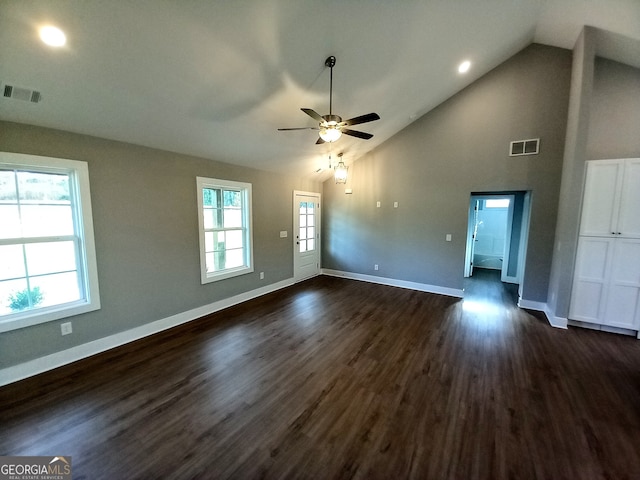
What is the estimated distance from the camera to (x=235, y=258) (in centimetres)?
460

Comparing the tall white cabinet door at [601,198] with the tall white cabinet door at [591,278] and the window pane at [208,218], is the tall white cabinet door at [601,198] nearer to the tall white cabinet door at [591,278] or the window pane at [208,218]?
the tall white cabinet door at [591,278]

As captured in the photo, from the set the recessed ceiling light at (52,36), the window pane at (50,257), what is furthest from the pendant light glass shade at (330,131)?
the window pane at (50,257)

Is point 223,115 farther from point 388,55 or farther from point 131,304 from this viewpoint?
point 131,304

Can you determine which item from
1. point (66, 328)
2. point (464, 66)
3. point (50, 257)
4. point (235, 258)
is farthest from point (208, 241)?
point (464, 66)

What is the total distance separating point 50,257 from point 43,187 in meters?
0.73

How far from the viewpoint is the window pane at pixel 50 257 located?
99.6 inches

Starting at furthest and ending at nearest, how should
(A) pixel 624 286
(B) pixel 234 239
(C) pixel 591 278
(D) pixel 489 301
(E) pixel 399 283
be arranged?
(E) pixel 399 283
(D) pixel 489 301
(B) pixel 234 239
(C) pixel 591 278
(A) pixel 624 286

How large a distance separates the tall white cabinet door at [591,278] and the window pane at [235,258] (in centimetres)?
532

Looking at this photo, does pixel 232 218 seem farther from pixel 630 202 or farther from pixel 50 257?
pixel 630 202

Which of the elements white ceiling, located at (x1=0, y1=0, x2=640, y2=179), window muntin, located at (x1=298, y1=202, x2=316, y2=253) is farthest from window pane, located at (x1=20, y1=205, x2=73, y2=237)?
window muntin, located at (x1=298, y1=202, x2=316, y2=253)

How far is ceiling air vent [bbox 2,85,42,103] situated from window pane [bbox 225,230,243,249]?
267 centimetres

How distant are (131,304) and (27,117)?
2155 mm

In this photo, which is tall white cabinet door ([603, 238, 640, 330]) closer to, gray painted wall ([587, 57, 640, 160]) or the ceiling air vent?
gray painted wall ([587, 57, 640, 160])

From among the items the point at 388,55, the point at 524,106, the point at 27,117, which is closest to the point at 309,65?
the point at 388,55
